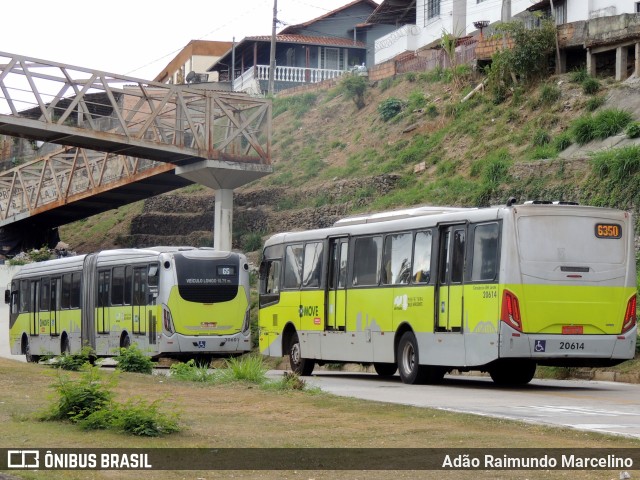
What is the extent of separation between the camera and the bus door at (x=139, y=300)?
100 feet

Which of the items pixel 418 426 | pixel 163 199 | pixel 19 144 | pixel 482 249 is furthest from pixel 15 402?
pixel 19 144

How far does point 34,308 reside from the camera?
37.9 metres

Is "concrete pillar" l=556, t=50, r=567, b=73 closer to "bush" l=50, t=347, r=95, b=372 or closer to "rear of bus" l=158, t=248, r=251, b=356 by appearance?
"rear of bus" l=158, t=248, r=251, b=356

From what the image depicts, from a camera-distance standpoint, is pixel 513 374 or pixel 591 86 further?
pixel 591 86

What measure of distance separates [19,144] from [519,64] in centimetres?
4233

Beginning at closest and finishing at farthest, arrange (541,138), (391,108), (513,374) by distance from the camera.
→ 1. (513,374)
2. (541,138)
3. (391,108)

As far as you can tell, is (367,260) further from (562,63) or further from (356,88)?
(356,88)

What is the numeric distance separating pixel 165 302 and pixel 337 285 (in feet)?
20.2

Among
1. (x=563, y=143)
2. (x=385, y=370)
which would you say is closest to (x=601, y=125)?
(x=563, y=143)

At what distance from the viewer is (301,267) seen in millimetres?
26625

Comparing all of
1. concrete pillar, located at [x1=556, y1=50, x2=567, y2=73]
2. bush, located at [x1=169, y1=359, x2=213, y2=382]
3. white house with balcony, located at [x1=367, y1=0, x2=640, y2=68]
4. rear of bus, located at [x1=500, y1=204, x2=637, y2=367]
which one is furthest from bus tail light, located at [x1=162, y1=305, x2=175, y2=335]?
white house with balcony, located at [x1=367, y1=0, x2=640, y2=68]

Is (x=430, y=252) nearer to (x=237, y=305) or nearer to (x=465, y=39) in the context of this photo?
(x=237, y=305)

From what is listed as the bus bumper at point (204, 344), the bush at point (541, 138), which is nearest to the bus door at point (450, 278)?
the bus bumper at point (204, 344)

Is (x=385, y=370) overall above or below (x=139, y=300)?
below
